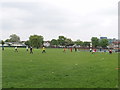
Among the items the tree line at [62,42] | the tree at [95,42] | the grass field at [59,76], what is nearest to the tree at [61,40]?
the tree line at [62,42]

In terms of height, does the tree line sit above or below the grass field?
above

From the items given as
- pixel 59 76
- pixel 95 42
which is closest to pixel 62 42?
pixel 95 42

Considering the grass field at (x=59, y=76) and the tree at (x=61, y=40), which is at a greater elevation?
the tree at (x=61, y=40)

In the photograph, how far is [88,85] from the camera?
9.63 meters

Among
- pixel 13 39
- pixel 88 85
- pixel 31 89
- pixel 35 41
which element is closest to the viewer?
pixel 31 89

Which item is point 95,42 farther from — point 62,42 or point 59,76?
point 59,76

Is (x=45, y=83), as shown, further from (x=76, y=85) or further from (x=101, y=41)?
(x=101, y=41)

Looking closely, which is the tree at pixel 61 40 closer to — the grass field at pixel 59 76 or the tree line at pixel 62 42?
the tree line at pixel 62 42

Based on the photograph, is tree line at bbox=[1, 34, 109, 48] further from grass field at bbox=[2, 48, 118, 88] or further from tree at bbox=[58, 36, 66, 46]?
grass field at bbox=[2, 48, 118, 88]

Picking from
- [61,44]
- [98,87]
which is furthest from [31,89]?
[61,44]

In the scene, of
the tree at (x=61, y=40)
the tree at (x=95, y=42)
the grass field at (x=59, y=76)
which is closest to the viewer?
the grass field at (x=59, y=76)

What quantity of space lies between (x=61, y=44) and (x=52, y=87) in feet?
496

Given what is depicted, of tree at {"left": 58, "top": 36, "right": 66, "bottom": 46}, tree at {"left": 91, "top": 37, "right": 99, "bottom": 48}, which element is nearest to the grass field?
tree at {"left": 91, "top": 37, "right": 99, "bottom": 48}

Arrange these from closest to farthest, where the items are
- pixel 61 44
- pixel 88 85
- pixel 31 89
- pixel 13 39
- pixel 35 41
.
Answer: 1. pixel 31 89
2. pixel 88 85
3. pixel 35 41
4. pixel 61 44
5. pixel 13 39
